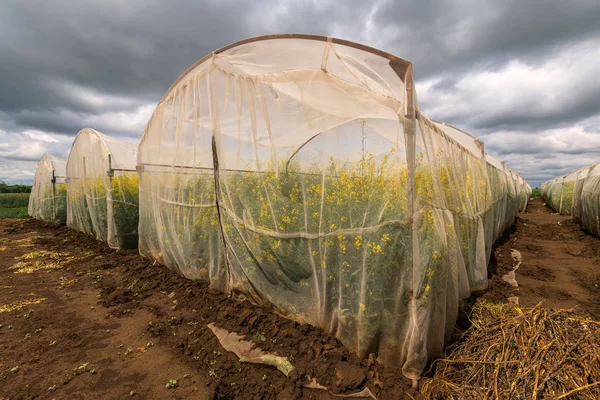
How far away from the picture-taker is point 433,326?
261cm

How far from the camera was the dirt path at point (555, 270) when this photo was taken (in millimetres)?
4391

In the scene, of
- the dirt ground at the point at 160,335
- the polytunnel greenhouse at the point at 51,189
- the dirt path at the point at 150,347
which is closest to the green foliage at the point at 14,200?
the polytunnel greenhouse at the point at 51,189

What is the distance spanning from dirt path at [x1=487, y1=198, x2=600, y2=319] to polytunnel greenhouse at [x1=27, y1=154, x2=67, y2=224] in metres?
14.8

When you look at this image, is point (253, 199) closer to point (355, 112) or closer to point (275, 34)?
point (355, 112)

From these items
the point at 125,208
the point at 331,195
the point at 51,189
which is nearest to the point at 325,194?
the point at 331,195

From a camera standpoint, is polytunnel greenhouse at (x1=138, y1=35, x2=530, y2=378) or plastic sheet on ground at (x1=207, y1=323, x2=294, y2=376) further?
plastic sheet on ground at (x1=207, y1=323, x2=294, y2=376)

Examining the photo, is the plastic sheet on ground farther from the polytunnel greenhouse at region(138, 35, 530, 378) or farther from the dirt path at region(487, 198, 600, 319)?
the dirt path at region(487, 198, 600, 319)

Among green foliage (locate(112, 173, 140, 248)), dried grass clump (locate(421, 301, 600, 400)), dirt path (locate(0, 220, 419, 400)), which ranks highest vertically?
green foliage (locate(112, 173, 140, 248))

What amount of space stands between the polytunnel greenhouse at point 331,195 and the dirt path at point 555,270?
118 centimetres

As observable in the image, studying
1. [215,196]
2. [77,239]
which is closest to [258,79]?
[215,196]

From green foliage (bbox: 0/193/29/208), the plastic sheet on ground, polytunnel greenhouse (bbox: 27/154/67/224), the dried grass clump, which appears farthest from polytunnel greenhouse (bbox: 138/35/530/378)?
green foliage (bbox: 0/193/29/208)

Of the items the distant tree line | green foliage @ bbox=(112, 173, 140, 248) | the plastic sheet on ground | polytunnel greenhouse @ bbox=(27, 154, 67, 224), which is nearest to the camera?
the plastic sheet on ground

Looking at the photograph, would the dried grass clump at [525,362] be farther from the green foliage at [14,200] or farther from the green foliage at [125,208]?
the green foliage at [14,200]

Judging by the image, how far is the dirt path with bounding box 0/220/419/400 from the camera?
258 centimetres
